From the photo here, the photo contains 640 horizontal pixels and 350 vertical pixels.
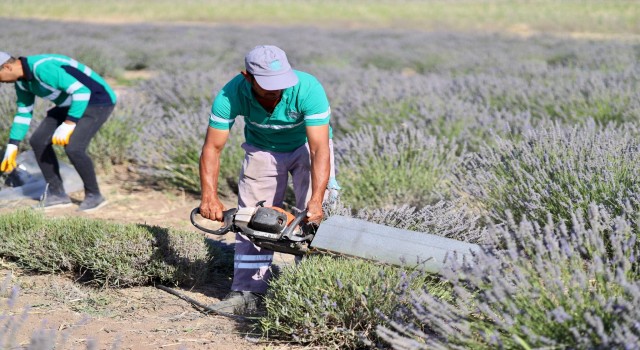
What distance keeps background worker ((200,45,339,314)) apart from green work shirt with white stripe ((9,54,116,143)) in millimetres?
1915

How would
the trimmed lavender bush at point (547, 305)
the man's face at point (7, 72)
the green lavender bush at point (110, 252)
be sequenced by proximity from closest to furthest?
the trimmed lavender bush at point (547, 305) → the green lavender bush at point (110, 252) → the man's face at point (7, 72)

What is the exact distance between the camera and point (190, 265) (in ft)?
13.9

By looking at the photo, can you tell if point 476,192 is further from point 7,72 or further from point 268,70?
point 7,72

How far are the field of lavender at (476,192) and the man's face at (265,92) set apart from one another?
0.80m

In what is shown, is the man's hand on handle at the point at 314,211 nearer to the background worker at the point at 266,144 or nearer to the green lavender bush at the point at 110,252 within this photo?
the background worker at the point at 266,144

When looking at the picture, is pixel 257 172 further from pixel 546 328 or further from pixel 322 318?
pixel 546 328

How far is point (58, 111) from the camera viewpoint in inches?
228

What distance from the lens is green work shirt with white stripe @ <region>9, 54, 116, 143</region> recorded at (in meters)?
5.26

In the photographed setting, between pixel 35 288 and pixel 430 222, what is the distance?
2.06 meters

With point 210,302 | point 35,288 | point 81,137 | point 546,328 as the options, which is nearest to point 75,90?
point 81,137

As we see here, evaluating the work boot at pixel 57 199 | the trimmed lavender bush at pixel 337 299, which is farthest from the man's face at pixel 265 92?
the work boot at pixel 57 199

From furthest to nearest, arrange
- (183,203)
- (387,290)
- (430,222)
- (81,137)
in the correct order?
(183,203)
(81,137)
(430,222)
(387,290)

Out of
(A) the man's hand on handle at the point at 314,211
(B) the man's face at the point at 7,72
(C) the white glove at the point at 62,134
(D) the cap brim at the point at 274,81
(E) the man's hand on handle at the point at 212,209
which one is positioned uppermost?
(D) the cap brim at the point at 274,81

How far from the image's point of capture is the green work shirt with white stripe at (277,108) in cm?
365
